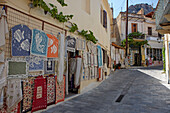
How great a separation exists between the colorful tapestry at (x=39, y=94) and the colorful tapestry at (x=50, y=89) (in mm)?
185

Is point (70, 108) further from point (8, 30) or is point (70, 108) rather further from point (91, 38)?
point (91, 38)

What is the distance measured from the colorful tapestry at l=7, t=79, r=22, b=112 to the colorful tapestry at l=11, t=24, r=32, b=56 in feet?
1.95

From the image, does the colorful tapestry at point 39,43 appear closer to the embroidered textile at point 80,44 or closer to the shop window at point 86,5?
the embroidered textile at point 80,44

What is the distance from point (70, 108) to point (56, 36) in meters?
2.29

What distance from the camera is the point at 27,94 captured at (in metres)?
A: 3.36

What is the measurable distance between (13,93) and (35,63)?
93 cm

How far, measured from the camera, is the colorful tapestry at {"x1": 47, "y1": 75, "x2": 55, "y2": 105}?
412 centimetres

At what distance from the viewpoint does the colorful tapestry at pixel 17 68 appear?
2.92 meters

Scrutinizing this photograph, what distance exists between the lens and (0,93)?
2672mm

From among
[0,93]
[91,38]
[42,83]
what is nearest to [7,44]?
[0,93]

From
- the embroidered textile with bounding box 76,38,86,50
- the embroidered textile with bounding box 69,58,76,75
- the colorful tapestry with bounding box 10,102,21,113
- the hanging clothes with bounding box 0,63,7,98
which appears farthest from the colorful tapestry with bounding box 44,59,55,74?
the embroidered textile with bounding box 76,38,86,50

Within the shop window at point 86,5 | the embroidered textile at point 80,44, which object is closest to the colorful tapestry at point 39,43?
the embroidered textile at point 80,44

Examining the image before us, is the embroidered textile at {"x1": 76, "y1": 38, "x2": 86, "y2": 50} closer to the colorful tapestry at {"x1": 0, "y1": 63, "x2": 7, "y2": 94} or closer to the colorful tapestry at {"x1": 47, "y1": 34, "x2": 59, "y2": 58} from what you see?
the colorful tapestry at {"x1": 47, "y1": 34, "x2": 59, "y2": 58}

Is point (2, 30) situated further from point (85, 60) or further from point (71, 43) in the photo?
point (85, 60)
